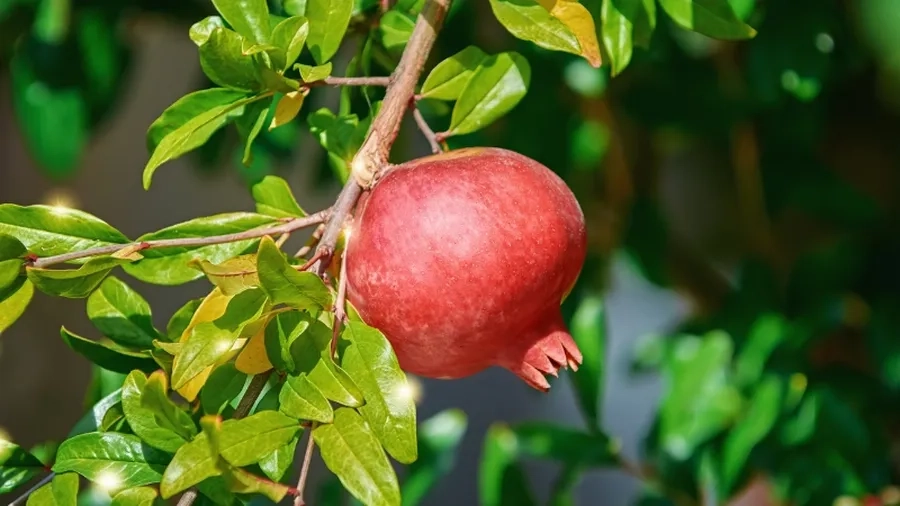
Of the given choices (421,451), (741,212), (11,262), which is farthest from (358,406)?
(741,212)

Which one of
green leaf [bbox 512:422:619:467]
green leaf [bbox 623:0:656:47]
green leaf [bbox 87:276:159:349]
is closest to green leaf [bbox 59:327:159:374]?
green leaf [bbox 87:276:159:349]

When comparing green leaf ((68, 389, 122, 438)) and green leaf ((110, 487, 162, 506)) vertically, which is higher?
green leaf ((110, 487, 162, 506))

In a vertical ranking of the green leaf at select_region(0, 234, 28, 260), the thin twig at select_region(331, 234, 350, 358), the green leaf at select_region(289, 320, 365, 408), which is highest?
the green leaf at select_region(0, 234, 28, 260)

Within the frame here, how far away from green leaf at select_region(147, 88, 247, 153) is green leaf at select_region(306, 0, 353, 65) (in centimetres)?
5

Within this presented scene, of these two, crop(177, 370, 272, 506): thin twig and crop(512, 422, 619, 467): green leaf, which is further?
crop(512, 422, 619, 467): green leaf

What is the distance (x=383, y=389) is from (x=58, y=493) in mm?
170

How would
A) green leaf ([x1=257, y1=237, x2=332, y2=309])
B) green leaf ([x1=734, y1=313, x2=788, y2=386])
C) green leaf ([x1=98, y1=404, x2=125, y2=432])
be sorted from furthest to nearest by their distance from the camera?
green leaf ([x1=734, y1=313, x2=788, y2=386]) < green leaf ([x1=98, y1=404, x2=125, y2=432]) < green leaf ([x1=257, y1=237, x2=332, y2=309])

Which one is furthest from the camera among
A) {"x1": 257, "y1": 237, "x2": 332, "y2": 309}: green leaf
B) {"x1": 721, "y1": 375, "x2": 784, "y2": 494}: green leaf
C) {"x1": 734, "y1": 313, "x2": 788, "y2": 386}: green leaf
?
{"x1": 734, "y1": 313, "x2": 788, "y2": 386}: green leaf

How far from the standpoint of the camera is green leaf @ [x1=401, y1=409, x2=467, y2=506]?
0.86m

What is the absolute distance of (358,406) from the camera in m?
0.41

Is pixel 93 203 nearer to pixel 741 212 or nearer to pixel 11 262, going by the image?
pixel 741 212

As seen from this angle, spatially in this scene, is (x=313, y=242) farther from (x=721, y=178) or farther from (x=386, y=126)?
(x=721, y=178)

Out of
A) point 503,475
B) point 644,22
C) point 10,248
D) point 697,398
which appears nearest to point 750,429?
point 697,398

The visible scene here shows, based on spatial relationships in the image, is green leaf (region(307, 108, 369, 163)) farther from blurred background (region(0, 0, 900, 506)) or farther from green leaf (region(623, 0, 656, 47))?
green leaf (region(623, 0, 656, 47))
